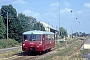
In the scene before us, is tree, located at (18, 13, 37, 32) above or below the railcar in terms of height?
above

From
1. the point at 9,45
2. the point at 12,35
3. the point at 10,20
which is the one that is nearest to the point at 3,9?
the point at 10,20

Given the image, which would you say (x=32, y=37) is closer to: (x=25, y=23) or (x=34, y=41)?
(x=34, y=41)

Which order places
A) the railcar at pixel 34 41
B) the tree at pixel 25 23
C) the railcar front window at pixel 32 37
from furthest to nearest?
the tree at pixel 25 23 < the railcar front window at pixel 32 37 < the railcar at pixel 34 41

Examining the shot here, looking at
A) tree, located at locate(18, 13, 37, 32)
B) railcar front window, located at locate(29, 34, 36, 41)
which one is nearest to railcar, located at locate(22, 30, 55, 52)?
railcar front window, located at locate(29, 34, 36, 41)

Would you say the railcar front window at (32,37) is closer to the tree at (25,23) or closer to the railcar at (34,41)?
the railcar at (34,41)

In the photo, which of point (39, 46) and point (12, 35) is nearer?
point (39, 46)

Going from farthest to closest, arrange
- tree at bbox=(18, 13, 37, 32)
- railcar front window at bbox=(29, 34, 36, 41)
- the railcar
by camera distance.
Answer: tree at bbox=(18, 13, 37, 32), railcar front window at bbox=(29, 34, 36, 41), the railcar

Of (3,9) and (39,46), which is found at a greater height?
(3,9)

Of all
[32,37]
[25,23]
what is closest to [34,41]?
[32,37]

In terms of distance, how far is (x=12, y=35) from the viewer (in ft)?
221

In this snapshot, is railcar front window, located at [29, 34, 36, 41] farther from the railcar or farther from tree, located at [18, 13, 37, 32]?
tree, located at [18, 13, 37, 32]

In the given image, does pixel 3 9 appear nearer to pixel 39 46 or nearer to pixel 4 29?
pixel 4 29

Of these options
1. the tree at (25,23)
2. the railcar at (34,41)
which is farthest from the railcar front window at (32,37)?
the tree at (25,23)

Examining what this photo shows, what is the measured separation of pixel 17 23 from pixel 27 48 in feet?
134
